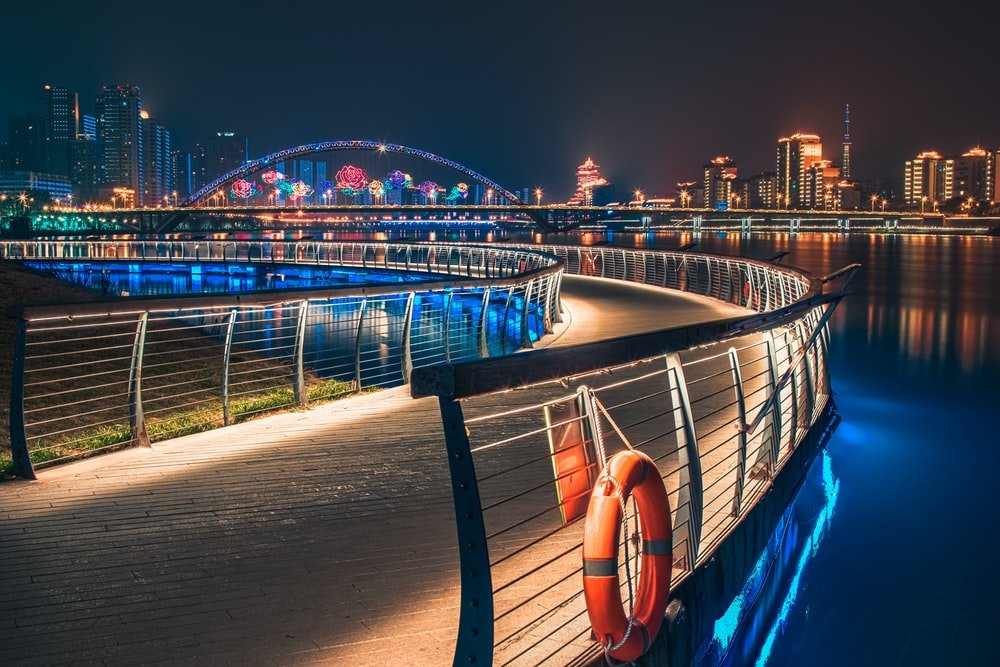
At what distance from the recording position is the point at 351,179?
136m

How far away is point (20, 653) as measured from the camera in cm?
342

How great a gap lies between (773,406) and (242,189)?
125191 mm

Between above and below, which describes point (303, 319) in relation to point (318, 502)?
above

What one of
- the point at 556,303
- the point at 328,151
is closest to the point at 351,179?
the point at 328,151

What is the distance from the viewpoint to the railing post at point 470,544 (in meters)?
2.64

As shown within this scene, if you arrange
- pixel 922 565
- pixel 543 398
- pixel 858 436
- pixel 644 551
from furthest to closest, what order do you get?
pixel 858 436
pixel 543 398
pixel 922 565
pixel 644 551

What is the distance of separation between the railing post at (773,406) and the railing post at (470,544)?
143 inches

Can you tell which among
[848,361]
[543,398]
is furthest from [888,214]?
[543,398]

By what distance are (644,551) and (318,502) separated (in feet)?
7.80

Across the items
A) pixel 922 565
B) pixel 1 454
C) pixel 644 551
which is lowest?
pixel 922 565

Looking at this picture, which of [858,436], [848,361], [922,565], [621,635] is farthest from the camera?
[848,361]

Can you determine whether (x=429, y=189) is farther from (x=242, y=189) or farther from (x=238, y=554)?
(x=238, y=554)

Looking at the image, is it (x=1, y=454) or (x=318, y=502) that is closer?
(x=318, y=502)

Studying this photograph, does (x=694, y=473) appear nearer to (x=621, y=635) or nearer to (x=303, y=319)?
(x=621, y=635)
